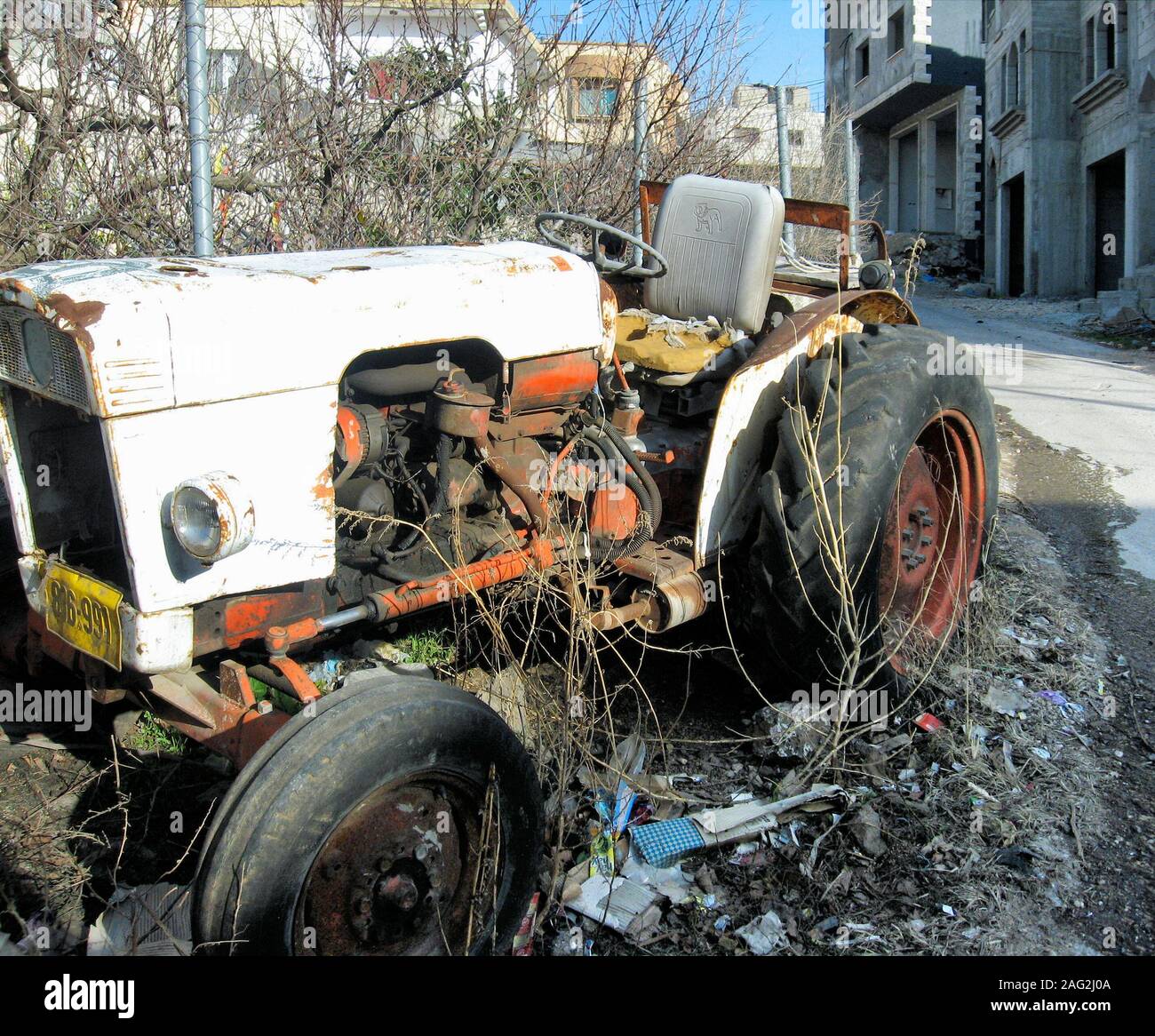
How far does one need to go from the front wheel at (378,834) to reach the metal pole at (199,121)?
2.18 meters

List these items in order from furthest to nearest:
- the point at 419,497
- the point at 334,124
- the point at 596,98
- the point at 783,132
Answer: the point at 783,132, the point at 596,98, the point at 334,124, the point at 419,497

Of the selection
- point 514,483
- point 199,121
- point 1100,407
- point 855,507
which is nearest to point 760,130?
point 1100,407

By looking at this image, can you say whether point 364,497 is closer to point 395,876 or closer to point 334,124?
point 395,876

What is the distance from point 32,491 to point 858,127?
111ft

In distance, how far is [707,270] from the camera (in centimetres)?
390

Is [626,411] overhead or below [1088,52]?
below

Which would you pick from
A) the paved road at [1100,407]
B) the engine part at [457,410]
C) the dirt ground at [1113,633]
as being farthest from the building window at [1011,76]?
the engine part at [457,410]

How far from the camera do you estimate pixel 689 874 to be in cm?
271

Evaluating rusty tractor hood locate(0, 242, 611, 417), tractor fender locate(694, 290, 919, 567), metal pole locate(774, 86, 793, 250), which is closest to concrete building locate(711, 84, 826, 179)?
metal pole locate(774, 86, 793, 250)

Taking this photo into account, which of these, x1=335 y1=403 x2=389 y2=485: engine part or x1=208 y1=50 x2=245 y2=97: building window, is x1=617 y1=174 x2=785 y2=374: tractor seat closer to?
x1=335 y1=403 x2=389 y2=485: engine part

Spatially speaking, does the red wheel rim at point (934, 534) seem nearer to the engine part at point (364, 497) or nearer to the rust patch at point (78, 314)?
the engine part at point (364, 497)

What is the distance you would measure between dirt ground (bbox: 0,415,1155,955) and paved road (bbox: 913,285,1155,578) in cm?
138

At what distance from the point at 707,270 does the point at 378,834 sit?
247cm

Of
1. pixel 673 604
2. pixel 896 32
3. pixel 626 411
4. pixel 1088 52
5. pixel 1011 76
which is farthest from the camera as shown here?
pixel 896 32
